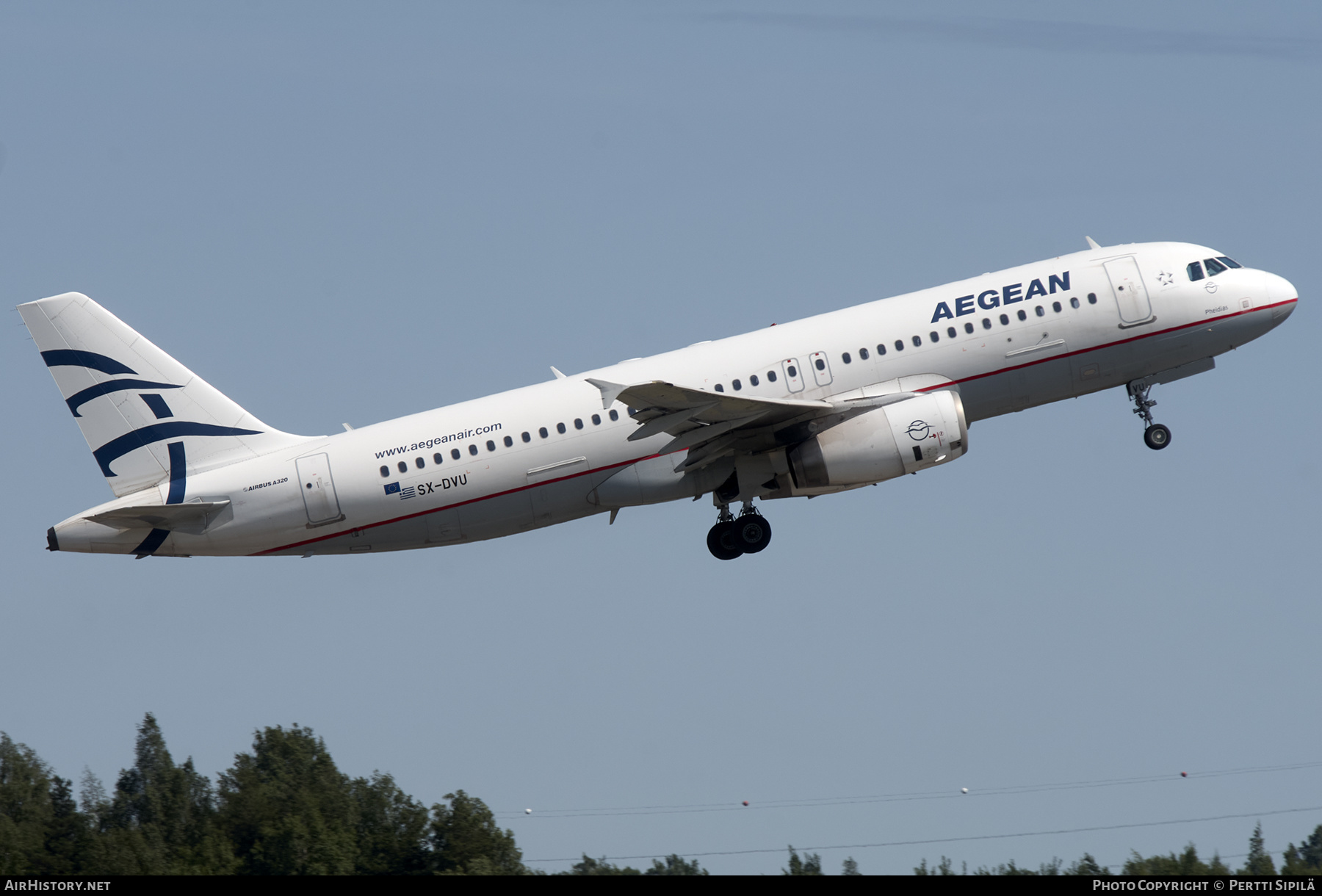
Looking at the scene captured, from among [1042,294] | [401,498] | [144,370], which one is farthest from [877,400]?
[144,370]

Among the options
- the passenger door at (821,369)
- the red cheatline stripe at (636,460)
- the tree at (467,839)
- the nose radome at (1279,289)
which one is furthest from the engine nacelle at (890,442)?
the tree at (467,839)

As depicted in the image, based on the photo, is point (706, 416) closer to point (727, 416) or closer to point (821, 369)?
point (727, 416)

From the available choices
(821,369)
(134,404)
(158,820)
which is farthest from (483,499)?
(158,820)

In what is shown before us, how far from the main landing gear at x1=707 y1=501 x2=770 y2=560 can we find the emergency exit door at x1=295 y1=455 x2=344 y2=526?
10.2 meters

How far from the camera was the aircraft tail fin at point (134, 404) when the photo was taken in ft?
141

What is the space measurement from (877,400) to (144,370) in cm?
2011

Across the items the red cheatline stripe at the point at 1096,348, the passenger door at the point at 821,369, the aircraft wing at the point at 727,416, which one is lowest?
the aircraft wing at the point at 727,416

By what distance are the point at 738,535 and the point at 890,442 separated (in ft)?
19.5

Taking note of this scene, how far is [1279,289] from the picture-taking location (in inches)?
1682

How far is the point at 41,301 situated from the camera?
44000 mm

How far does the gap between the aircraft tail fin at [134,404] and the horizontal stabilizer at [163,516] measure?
3.06ft

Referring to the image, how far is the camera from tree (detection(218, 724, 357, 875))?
241 ft

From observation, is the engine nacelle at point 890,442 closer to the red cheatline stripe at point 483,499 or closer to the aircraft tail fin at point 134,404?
the red cheatline stripe at point 483,499
